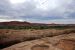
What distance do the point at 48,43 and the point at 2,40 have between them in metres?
3.74

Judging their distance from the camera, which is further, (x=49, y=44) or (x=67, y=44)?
(x=67, y=44)

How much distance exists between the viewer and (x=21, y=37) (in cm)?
1013

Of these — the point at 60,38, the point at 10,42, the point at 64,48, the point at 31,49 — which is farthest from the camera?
the point at 10,42

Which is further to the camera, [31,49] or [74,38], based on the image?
[74,38]

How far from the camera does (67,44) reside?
8062mm

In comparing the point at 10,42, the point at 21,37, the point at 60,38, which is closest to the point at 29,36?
the point at 21,37

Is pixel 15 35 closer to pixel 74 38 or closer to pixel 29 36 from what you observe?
pixel 29 36

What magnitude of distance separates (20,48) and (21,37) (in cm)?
286

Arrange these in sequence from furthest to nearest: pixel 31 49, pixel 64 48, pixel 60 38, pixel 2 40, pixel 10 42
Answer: pixel 2 40 → pixel 10 42 → pixel 60 38 → pixel 64 48 → pixel 31 49

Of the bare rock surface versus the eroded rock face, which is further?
the eroded rock face

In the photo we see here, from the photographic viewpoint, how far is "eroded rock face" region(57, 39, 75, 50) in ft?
25.6

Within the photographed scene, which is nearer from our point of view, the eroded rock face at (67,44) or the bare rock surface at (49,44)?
the bare rock surface at (49,44)

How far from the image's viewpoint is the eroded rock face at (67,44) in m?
7.81

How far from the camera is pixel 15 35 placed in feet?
34.9
